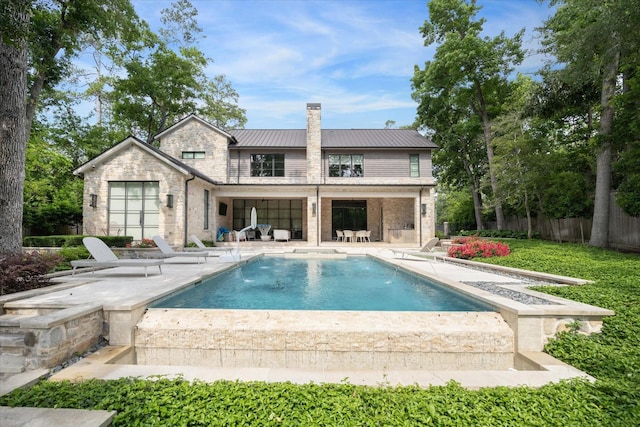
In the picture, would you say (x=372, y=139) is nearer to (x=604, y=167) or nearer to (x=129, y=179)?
(x=604, y=167)

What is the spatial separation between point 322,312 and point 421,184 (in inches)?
615

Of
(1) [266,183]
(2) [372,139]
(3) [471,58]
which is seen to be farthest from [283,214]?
(3) [471,58]

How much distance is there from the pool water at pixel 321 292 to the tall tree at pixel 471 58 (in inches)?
627

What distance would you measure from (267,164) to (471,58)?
15752 mm

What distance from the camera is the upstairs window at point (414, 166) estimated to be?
19384mm

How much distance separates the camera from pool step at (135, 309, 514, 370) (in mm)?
3891

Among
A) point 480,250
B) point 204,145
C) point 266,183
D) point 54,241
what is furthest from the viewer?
point 266,183

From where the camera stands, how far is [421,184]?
1841cm

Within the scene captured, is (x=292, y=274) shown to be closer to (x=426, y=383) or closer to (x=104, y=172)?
(x=426, y=383)

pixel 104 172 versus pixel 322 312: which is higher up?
pixel 104 172

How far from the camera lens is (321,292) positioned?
6641mm

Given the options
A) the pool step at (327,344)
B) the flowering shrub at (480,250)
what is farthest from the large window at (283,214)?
the pool step at (327,344)

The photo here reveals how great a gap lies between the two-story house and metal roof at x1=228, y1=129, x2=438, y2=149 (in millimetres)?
67

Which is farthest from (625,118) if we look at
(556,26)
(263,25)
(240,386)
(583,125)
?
(240,386)
